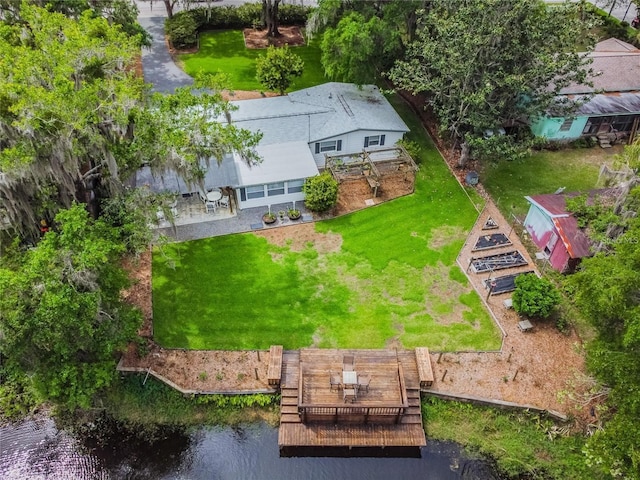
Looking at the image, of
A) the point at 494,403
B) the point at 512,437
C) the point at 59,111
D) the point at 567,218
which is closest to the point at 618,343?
the point at 494,403

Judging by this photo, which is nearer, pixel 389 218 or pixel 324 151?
pixel 389 218

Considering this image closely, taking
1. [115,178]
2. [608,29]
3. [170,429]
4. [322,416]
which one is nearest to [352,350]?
[322,416]

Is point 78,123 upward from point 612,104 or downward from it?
upward

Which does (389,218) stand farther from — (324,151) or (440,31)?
(440,31)

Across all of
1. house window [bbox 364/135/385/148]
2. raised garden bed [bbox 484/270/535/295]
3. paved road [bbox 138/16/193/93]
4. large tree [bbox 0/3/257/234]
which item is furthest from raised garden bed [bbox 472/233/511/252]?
paved road [bbox 138/16/193/93]

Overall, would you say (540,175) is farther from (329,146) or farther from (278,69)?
(278,69)

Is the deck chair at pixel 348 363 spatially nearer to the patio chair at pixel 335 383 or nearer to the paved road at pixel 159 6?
the patio chair at pixel 335 383

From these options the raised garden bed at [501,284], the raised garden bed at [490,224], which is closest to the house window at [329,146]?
the raised garden bed at [490,224]
